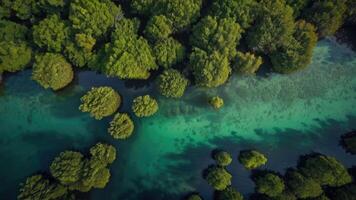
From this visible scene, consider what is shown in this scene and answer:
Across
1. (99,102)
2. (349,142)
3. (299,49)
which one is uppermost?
(299,49)

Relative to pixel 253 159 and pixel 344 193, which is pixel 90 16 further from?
pixel 344 193

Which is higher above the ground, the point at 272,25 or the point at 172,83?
the point at 272,25

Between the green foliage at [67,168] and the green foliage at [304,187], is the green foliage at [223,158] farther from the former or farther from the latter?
the green foliage at [67,168]

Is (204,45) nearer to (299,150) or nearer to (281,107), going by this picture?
(281,107)

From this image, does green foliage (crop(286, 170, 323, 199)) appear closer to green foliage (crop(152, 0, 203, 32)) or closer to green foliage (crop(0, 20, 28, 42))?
green foliage (crop(152, 0, 203, 32))

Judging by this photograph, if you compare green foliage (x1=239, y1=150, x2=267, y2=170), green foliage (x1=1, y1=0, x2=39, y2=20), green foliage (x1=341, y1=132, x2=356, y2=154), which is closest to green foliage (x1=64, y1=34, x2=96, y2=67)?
green foliage (x1=1, y1=0, x2=39, y2=20)

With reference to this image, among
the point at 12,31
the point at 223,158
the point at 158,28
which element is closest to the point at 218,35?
the point at 158,28

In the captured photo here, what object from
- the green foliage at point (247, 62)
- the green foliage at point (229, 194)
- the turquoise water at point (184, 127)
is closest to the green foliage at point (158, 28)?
the turquoise water at point (184, 127)

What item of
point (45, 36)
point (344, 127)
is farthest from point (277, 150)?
point (45, 36)
